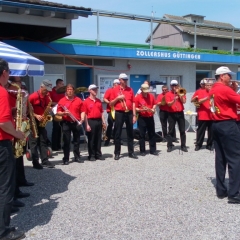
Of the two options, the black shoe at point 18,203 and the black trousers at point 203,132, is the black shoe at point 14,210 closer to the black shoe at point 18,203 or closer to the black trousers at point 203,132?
the black shoe at point 18,203

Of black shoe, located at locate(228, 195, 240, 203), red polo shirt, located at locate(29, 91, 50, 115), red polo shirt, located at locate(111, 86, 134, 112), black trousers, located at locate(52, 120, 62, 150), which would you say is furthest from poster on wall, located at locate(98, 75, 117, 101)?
black shoe, located at locate(228, 195, 240, 203)

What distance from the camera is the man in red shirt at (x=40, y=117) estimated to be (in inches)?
303

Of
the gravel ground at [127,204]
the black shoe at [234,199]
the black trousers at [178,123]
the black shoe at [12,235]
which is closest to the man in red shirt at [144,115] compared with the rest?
the black trousers at [178,123]

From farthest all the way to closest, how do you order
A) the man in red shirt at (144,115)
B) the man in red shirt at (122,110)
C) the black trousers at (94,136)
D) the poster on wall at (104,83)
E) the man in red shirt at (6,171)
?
the poster on wall at (104,83), the man in red shirt at (144,115), the man in red shirt at (122,110), the black trousers at (94,136), the man in red shirt at (6,171)

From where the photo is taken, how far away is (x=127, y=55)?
11680 mm

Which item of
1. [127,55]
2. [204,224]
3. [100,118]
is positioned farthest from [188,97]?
[204,224]

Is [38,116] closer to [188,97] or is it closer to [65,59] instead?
[65,59]

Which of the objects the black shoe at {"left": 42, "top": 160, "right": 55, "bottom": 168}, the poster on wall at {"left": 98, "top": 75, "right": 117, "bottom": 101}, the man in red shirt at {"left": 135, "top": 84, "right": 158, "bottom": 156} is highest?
the poster on wall at {"left": 98, "top": 75, "right": 117, "bottom": 101}

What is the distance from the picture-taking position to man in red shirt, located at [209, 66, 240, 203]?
18.0 ft

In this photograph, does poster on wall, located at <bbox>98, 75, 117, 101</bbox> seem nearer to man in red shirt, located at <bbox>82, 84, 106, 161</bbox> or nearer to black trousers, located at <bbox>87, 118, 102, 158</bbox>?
man in red shirt, located at <bbox>82, 84, 106, 161</bbox>

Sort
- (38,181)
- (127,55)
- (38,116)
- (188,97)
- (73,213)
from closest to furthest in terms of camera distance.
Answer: (73,213)
(38,181)
(38,116)
(127,55)
(188,97)

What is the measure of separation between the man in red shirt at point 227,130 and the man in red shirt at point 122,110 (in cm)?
320

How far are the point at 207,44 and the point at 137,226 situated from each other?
99.2 ft

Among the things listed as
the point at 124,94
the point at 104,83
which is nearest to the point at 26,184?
the point at 124,94
